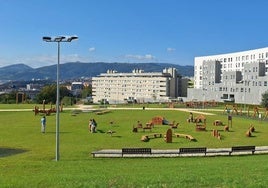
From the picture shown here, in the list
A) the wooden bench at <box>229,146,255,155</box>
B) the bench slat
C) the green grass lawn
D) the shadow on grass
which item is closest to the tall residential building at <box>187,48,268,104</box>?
the green grass lawn

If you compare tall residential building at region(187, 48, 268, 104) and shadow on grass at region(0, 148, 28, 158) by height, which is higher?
tall residential building at region(187, 48, 268, 104)

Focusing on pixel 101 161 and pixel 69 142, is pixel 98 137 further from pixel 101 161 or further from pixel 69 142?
pixel 101 161

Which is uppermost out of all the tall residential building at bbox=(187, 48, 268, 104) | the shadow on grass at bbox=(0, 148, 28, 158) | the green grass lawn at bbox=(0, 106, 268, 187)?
the tall residential building at bbox=(187, 48, 268, 104)

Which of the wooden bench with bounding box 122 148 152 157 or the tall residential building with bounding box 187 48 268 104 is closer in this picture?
the wooden bench with bounding box 122 148 152 157

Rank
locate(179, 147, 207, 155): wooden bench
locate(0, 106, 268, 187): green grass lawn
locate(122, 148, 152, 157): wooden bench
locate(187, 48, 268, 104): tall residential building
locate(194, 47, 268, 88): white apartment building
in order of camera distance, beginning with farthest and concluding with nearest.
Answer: locate(194, 47, 268, 88): white apartment building, locate(187, 48, 268, 104): tall residential building, locate(179, 147, 207, 155): wooden bench, locate(122, 148, 152, 157): wooden bench, locate(0, 106, 268, 187): green grass lawn

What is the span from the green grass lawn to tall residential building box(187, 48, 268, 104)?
73.7 meters

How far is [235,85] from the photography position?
5364 inches

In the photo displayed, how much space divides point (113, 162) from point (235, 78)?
116 m

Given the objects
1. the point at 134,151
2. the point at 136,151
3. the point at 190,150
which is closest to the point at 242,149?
the point at 190,150

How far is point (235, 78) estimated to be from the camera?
138m

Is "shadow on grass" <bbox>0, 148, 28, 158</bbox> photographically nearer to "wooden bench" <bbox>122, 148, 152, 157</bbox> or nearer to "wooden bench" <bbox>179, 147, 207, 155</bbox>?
"wooden bench" <bbox>122, 148, 152, 157</bbox>

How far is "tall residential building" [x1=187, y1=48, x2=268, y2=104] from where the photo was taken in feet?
414

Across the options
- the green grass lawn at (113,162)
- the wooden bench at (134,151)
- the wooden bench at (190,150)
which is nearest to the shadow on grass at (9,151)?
the green grass lawn at (113,162)

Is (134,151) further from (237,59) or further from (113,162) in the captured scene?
(237,59)
